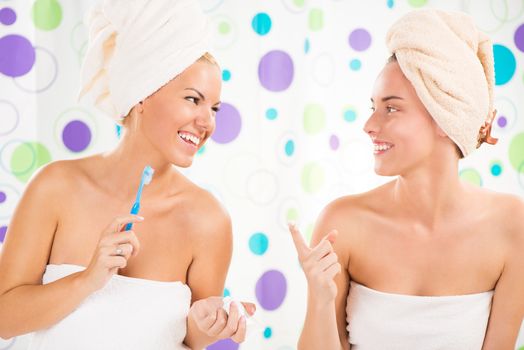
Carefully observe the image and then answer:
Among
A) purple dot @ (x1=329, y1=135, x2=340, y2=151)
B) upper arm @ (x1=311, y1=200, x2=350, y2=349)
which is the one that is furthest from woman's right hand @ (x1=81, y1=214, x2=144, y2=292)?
purple dot @ (x1=329, y1=135, x2=340, y2=151)

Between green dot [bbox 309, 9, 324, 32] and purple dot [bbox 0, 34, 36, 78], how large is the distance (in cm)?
78

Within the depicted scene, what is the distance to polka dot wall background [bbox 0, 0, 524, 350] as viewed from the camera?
4.86 ft

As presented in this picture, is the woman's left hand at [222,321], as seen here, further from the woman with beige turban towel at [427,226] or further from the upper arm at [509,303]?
the upper arm at [509,303]

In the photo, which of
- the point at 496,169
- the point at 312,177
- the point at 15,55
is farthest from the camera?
the point at 496,169

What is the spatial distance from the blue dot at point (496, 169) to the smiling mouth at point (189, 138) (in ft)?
3.60

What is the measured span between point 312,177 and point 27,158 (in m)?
0.79

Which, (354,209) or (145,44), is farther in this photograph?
(354,209)

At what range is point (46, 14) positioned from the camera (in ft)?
4.78

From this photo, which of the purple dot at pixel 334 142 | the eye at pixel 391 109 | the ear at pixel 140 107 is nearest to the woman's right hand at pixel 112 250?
the ear at pixel 140 107

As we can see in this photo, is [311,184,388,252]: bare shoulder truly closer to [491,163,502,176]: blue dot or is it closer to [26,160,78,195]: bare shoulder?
[26,160,78,195]: bare shoulder

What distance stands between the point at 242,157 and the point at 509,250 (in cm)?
75

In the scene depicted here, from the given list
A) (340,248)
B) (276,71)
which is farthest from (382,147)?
(276,71)

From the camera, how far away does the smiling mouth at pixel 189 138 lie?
1.11 meters

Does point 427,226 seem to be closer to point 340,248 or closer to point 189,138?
point 340,248
